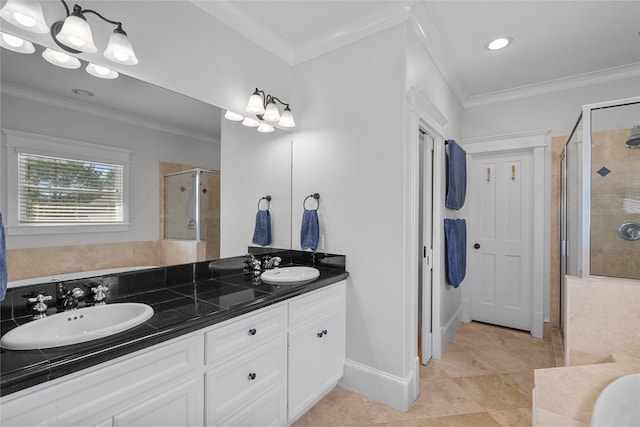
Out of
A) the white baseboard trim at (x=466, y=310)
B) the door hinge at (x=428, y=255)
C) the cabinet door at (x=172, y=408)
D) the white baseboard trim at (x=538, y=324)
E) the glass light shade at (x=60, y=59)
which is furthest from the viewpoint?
the white baseboard trim at (x=466, y=310)

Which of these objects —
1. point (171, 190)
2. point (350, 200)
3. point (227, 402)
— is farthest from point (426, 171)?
point (227, 402)

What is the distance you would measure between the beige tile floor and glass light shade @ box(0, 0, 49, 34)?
2315 mm

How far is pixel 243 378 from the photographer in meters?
1.44

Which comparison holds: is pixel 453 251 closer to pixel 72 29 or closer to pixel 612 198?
pixel 612 198

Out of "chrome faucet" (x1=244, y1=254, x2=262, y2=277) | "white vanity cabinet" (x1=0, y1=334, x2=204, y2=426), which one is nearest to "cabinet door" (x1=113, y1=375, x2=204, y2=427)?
"white vanity cabinet" (x1=0, y1=334, x2=204, y2=426)

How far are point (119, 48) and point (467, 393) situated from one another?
9.60 ft

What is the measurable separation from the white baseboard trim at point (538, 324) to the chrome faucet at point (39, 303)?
3899 millimetres

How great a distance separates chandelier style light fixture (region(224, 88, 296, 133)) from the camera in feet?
6.82

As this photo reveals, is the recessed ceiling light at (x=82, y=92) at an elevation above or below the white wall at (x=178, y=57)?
below

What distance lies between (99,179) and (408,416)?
2.24m

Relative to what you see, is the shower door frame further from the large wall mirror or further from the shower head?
the large wall mirror

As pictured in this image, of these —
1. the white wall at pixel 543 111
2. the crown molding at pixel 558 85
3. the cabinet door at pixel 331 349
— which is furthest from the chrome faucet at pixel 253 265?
the crown molding at pixel 558 85

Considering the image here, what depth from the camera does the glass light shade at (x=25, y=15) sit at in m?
1.10

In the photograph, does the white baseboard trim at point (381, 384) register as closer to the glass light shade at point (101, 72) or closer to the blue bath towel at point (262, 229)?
the blue bath towel at point (262, 229)
